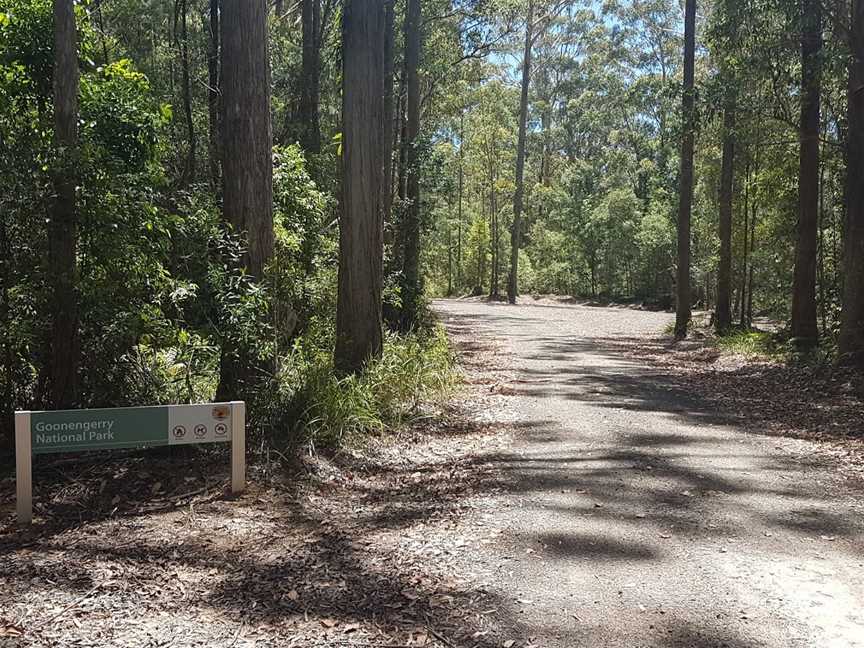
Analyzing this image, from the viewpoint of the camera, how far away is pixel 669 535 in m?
4.91

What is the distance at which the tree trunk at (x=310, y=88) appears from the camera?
62.5ft

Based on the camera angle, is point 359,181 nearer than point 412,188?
Yes

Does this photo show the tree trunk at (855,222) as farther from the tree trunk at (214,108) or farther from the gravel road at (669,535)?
the tree trunk at (214,108)

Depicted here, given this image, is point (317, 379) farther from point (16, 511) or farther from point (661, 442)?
point (661, 442)

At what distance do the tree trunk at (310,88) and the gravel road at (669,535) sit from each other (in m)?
12.2

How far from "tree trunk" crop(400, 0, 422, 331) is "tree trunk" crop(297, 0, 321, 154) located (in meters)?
2.49

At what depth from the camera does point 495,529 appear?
5.12 meters

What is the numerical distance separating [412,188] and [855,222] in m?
10.4

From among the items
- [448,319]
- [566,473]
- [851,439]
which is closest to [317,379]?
[566,473]

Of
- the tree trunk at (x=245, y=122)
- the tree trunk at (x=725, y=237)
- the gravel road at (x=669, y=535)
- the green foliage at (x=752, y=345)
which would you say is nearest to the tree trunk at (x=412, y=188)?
the gravel road at (x=669, y=535)

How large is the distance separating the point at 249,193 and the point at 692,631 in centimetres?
545

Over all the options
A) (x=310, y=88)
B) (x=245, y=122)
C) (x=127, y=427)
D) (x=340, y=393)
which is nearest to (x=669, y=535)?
(x=340, y=393)

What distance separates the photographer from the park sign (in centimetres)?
500

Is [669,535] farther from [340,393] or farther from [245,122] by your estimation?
[245,122]
